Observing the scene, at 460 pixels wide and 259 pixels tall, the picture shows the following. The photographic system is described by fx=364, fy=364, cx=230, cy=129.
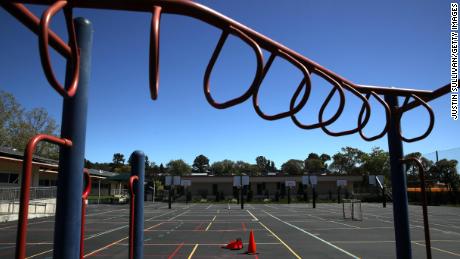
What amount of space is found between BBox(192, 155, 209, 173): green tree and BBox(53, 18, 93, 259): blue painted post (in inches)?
5341

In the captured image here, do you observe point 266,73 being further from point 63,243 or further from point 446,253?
point 446,253

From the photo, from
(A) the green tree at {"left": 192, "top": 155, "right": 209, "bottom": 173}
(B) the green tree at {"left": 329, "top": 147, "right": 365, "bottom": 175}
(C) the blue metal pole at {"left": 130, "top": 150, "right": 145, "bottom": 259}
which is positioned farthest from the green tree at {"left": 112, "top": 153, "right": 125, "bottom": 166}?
(C) the blue metal pole at {"left": 130, "top": 150, "right": 145, "bottom": 259}

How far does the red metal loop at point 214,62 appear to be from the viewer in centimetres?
244

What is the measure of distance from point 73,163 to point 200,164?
138m

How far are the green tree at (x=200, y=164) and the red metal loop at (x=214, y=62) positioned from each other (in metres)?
136

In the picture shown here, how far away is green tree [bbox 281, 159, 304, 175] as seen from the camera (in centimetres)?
11812

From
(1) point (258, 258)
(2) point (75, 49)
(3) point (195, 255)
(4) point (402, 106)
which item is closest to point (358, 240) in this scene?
(1) point (258, 258)

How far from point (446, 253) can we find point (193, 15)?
12.9m

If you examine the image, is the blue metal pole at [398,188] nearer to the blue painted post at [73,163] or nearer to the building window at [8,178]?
the blue painted post at [73,163]

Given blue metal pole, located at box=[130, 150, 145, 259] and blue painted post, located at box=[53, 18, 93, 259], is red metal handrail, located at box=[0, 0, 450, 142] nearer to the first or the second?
blue painted post, located at box=[53, 18, 93, 259]

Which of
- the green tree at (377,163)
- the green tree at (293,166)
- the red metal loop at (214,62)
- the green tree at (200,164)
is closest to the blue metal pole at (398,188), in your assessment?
the red metal loop at (214,62)

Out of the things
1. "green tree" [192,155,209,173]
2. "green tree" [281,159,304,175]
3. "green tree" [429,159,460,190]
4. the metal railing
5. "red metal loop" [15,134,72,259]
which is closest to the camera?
"red metal loop" [15,134,72,259]

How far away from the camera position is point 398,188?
4020 millimetres

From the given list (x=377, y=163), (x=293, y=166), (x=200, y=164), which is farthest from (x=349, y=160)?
(x=200, y=164)
